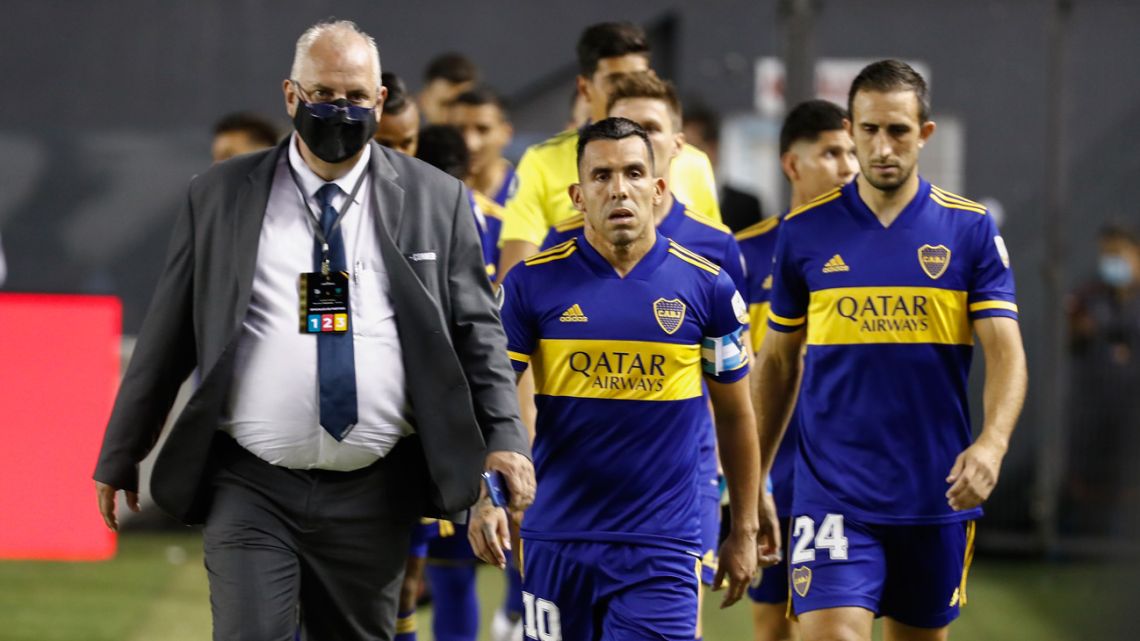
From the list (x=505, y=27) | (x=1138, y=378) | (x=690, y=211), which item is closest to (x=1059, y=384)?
(x=1138, y=378)

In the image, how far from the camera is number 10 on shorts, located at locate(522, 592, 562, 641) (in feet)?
Answer: 15.8

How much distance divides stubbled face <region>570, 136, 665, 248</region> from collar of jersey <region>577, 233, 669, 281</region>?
53 mm

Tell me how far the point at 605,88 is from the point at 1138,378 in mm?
4927

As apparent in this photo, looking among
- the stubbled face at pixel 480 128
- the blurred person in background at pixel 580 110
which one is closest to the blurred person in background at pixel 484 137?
the stubbled face at pixel 480 128

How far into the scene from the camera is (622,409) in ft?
16.0

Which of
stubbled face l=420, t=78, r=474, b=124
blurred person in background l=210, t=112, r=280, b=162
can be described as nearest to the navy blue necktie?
blurred person in background l=210, t=112, r=280, b=162

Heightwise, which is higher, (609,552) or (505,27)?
(505,27)

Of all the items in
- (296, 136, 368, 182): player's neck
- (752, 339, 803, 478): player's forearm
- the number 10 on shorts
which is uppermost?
(296, 136, 368, 182): player's neck

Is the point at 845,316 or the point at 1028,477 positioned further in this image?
the point at 1028,477

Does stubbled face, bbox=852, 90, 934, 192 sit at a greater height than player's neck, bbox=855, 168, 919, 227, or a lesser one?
greater

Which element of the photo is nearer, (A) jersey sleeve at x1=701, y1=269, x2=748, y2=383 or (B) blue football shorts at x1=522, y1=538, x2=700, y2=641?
(B) blue football shorts at x1=522, y1=538, x2=700, y2=641

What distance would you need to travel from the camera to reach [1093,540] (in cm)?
1017

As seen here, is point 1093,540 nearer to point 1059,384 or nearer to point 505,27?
point 1059,384

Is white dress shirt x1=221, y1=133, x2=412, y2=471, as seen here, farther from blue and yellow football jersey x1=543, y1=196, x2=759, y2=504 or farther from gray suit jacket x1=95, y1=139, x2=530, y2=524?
blue and yellow football jersey x1=543, y1=196, x2=759, y2=504
